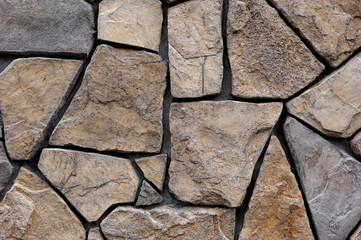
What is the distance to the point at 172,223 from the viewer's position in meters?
1.07

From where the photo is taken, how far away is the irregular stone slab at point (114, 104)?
106cm

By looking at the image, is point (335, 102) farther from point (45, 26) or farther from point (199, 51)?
point (45, 26)

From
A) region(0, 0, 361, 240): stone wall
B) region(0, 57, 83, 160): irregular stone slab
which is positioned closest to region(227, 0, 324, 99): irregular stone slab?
region(0, 0, 361, 240): stone wall

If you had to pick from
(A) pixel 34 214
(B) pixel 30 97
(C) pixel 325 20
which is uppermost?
(C) pixel 325 20

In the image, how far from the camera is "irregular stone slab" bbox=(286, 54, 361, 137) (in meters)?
1.05

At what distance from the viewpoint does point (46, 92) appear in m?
1.07

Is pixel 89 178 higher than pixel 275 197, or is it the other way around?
pixel 275 197

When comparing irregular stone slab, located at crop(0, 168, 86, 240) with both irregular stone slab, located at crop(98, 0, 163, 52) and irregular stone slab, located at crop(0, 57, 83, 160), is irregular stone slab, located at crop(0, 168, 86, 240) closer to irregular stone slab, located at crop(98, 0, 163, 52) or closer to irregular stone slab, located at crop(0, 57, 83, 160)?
irregular stone slab, located at crop(0, 57, 83, 160)

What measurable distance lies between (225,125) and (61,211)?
60cm

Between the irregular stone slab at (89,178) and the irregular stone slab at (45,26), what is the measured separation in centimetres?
33

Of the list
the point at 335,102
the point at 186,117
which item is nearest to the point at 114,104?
the point at 186,117

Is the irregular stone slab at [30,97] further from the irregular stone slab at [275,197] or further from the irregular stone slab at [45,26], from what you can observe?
the irregular stone slab at [275,197]

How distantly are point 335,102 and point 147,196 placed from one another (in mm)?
667

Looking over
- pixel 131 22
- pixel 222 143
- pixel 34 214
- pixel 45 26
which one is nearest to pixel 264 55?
pixel 222 143
